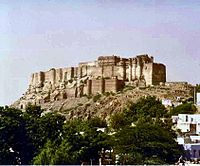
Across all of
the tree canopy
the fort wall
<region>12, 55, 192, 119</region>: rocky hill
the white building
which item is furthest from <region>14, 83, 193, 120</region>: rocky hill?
the tree canopy

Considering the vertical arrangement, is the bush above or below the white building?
above

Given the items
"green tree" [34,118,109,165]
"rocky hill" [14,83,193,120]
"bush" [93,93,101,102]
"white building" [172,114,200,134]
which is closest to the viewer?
"green tree" [34,118,109,165]

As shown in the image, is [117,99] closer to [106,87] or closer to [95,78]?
[106,87]

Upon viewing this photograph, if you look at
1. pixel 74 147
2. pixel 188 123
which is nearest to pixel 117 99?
pixel 188 123

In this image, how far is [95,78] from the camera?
11.7 metres

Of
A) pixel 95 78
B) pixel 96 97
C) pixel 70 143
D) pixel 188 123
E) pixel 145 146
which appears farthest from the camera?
pixel 95 78

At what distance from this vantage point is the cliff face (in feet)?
36.7

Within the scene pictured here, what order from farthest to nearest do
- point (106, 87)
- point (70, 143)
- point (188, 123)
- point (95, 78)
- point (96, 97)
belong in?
point (95, 78)
point (106, 87)
point (96, 97)
point (188, 123)
point (70, 143)

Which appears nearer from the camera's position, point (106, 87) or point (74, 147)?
point (74, 147)

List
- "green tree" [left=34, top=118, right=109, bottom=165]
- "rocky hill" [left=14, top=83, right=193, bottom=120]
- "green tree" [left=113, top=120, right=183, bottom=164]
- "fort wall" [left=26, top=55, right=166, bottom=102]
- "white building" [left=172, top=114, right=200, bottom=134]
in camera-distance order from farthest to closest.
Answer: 1. "fort wall" [left=26, top=55, right=166, bottom=102]
2. "rocky hill" [left=14, top=83, right=193, bottom=120]
3. "white building" [left=172, top=114, right=200, bottom=134]
4. "green tree" [left=113, top=120, right=183, bottom=164]
5. "green tree" [left=34, top=118, right=109, bottom=165]

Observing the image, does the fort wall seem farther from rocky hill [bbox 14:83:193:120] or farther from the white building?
the white building

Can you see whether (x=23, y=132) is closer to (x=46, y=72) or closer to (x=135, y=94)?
(x=135, y=94)

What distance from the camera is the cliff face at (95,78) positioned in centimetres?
1119

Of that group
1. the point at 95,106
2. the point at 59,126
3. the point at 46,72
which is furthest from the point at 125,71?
the point at 59,126
